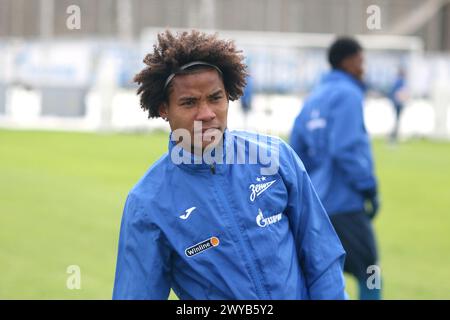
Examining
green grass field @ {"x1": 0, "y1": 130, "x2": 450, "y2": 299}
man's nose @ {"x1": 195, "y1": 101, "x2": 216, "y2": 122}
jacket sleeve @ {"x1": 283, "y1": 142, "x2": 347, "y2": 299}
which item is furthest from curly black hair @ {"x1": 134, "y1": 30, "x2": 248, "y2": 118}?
green grass field @ {"x1": 0, "y1": 130, "x2": 450, "y2": 299}

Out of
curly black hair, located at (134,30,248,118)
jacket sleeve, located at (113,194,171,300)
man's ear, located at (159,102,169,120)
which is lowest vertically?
jacket sleeve, located at (113,194,171,300)

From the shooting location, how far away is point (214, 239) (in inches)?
141

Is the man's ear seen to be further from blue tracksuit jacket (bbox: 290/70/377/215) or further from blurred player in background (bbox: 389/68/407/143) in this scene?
blurred player in background (bbox: 389/68/407/143)

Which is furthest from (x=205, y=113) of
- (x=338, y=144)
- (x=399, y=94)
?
(x=399, y=94)

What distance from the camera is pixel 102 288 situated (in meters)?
8.32

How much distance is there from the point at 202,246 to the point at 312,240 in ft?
1.61

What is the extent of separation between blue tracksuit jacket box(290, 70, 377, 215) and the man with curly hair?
336cm

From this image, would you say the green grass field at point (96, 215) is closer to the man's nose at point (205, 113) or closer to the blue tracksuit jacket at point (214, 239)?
the blue tracksuit jacket at point (214, 239)

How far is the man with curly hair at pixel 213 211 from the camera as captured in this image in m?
3.57

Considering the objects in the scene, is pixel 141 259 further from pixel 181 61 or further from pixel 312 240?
pixel 181 61

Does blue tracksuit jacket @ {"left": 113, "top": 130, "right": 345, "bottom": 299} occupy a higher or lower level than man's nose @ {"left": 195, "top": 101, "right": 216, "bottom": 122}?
lower

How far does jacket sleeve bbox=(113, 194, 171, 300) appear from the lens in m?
3.52

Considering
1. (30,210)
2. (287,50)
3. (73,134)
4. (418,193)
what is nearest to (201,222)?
(30,210)

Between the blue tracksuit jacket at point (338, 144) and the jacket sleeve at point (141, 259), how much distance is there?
3.77 meters
